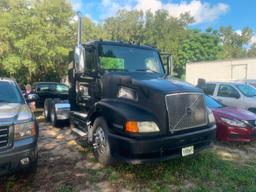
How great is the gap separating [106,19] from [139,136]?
1818 inches

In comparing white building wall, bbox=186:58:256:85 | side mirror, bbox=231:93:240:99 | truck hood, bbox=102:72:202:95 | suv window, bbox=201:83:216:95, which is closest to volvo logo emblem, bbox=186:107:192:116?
truck hood, bbox=102:72:202:95

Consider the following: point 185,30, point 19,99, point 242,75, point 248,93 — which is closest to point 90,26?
point 242,75

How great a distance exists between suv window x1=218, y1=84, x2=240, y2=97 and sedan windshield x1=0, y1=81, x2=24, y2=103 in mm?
7952

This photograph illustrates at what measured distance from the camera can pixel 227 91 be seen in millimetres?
10750

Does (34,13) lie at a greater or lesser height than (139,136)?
greater

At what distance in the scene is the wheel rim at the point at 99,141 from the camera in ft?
17.2

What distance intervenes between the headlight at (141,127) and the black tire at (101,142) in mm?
763

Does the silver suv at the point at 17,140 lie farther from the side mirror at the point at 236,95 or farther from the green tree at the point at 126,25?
the green tree at the point at 126,25

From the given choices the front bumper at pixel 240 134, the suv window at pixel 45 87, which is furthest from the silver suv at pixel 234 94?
the suv window at pixel 45 87

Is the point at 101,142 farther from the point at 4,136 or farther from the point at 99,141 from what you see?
the point at 4,136

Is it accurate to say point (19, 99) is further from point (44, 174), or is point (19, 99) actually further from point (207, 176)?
point (207, 176)

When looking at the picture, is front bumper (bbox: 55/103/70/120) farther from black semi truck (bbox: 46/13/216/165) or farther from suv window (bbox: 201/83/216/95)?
suv window (bbox: 201/83/216/95)

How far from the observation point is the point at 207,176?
500 centimetres

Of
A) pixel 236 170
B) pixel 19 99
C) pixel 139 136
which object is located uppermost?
pixel 19 99
